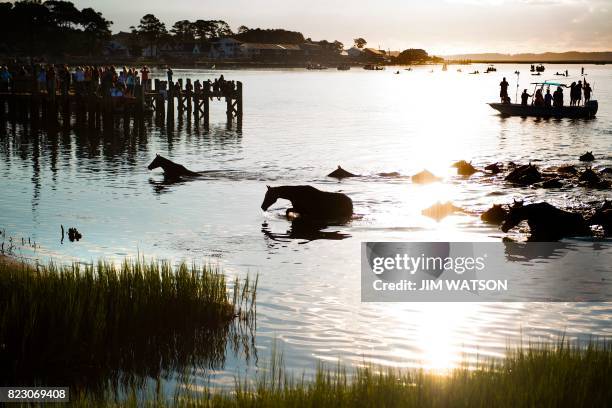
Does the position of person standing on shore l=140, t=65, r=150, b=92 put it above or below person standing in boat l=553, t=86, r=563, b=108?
above

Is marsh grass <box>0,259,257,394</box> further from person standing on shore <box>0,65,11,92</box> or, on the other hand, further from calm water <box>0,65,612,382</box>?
person standing on shore <box>0,65,11,92</box>

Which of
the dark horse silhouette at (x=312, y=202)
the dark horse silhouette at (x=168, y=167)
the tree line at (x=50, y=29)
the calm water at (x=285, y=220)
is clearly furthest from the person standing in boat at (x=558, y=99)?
the tree line at (x=50, y=29)

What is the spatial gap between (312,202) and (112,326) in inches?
465

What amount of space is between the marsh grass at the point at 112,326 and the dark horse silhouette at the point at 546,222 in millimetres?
9496

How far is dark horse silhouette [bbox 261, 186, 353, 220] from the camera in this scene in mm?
22469

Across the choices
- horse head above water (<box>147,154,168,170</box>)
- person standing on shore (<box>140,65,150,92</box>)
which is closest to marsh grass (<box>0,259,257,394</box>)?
horse head above water (<box>147,154,168,170</box>)

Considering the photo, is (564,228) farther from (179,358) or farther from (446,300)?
(179,358)

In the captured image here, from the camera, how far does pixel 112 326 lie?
11.2 m

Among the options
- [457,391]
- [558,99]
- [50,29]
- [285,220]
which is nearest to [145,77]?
[558,99]

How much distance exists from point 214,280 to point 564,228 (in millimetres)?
11003

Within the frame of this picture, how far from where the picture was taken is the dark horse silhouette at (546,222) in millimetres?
20031

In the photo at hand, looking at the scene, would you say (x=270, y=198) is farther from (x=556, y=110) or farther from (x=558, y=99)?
(x=558, y=99)

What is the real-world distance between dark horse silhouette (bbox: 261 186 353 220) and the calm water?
64 centimetres

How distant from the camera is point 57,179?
3134 centimetres
